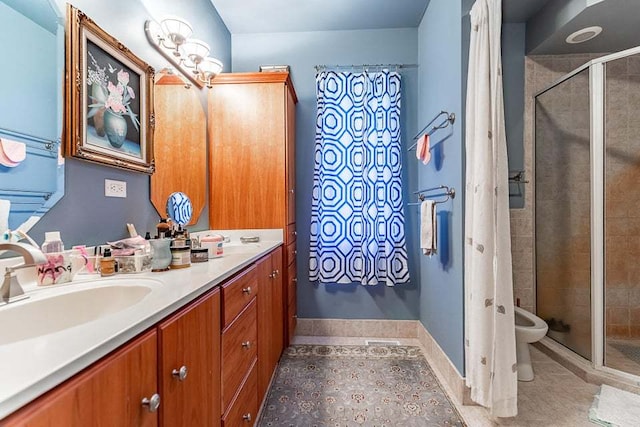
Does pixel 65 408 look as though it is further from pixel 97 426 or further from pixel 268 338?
pixel 268 338

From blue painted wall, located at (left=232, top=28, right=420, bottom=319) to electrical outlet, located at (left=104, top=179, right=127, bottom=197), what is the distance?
1473 millimetres

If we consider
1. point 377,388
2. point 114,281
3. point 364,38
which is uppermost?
point 364,38

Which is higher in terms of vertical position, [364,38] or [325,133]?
[364,38]

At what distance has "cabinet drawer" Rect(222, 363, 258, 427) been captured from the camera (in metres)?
1.08

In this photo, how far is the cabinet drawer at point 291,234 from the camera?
2230 mm

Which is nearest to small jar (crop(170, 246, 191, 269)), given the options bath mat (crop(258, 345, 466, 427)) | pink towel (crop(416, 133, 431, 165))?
bath mat (crop(258, 345, 466, 427))

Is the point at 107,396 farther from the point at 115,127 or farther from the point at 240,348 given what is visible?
the point at 115,127

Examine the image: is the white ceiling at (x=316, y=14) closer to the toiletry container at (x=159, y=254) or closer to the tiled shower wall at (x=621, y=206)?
the tiled shower wall at (x=621, y=206)

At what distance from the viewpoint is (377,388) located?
180cm

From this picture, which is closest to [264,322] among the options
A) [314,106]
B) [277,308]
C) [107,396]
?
[277,308]

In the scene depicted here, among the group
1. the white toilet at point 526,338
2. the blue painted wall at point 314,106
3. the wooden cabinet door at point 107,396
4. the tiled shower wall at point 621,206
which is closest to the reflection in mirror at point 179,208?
the blue painted wall at point 314,106

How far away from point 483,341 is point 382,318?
1.20 meters

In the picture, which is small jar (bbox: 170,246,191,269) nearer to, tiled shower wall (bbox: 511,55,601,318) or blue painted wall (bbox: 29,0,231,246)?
blue painted wall (bbox: 29,0,231,246)

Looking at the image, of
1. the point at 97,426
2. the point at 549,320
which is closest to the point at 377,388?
the point at 549,320
